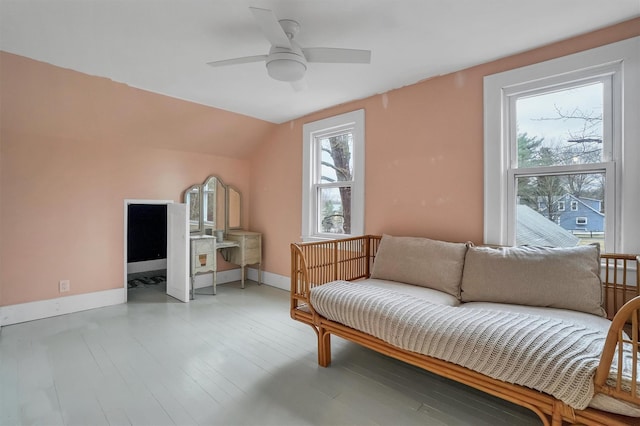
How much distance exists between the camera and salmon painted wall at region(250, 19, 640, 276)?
8.25 feet

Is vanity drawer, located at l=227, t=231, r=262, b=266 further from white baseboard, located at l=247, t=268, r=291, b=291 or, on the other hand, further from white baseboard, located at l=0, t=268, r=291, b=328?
white baseboard, located at l=0, t=268, r=291, b=328

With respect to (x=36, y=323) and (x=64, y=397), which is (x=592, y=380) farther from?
(x=36, y=323)

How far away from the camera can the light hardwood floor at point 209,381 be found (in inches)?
65.7

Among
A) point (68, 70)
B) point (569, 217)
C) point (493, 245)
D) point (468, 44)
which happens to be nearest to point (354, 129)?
point (468, 44)

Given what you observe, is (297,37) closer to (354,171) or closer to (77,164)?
(354,171)

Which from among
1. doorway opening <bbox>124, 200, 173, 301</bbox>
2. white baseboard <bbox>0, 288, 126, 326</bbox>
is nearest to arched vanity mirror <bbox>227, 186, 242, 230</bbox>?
doorway opening <bbox>124, 200, 173, 301</bbox>

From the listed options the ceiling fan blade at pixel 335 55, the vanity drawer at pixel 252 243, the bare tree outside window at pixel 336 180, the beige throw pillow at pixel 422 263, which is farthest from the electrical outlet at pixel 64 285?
the ceiling fan blade at pixel 335 55

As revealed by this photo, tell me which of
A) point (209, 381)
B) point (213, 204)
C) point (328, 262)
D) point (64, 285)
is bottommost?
point (209, 381)

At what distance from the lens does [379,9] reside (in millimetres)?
1826

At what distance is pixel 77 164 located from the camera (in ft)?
10.9

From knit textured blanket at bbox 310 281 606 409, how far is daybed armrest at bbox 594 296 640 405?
40 millimetres

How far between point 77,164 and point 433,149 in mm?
3776

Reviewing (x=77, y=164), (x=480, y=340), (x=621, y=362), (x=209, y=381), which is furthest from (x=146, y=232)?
(x=621, y=362)

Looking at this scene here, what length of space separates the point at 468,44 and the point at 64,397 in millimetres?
3569
